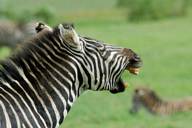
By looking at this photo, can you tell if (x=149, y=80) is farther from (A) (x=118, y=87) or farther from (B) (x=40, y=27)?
(B) (x=40, y=27)

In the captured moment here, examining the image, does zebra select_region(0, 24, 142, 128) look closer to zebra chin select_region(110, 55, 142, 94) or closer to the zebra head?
the zebra head

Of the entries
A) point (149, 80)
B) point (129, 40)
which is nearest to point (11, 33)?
point (129, 40)

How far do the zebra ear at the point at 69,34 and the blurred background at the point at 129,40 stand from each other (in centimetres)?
49

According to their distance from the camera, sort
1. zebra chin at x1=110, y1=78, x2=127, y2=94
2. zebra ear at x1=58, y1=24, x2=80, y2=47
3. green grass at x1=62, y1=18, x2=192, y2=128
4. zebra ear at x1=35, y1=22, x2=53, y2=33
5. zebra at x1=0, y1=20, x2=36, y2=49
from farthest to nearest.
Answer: zebra at x1=0, y1=20, x2=36, y2=49 < green grass at x1=62, y1=18, x2=192, y2=128 < zebra chin at x1=110, y1=78, x2=127, y2=94 < zebra ear at x1=35, y1=22, x2=53, y2=33 < zebra ear at x1=58, y1=24, x2=80, y2=47

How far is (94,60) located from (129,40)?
20739 millimetres

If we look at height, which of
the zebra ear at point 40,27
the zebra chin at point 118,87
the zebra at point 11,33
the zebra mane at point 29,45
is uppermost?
the zebra at point 11,33

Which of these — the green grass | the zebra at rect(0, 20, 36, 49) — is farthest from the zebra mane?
the zebra at rect(0, 20, 36, 49)

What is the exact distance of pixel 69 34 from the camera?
4.62m

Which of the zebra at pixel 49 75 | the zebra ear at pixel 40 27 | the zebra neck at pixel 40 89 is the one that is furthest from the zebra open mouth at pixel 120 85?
the zebra ear at pixel 40 27

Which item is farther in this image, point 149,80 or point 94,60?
point 149,80

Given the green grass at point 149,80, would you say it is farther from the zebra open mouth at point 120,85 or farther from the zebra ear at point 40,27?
the zebra ear at point 40,27

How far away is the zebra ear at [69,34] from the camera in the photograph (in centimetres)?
461

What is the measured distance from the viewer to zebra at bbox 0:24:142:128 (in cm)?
450

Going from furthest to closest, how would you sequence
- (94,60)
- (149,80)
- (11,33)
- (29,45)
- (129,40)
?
(129,40), (11,33), (149,80), (94,60), (29,45)
